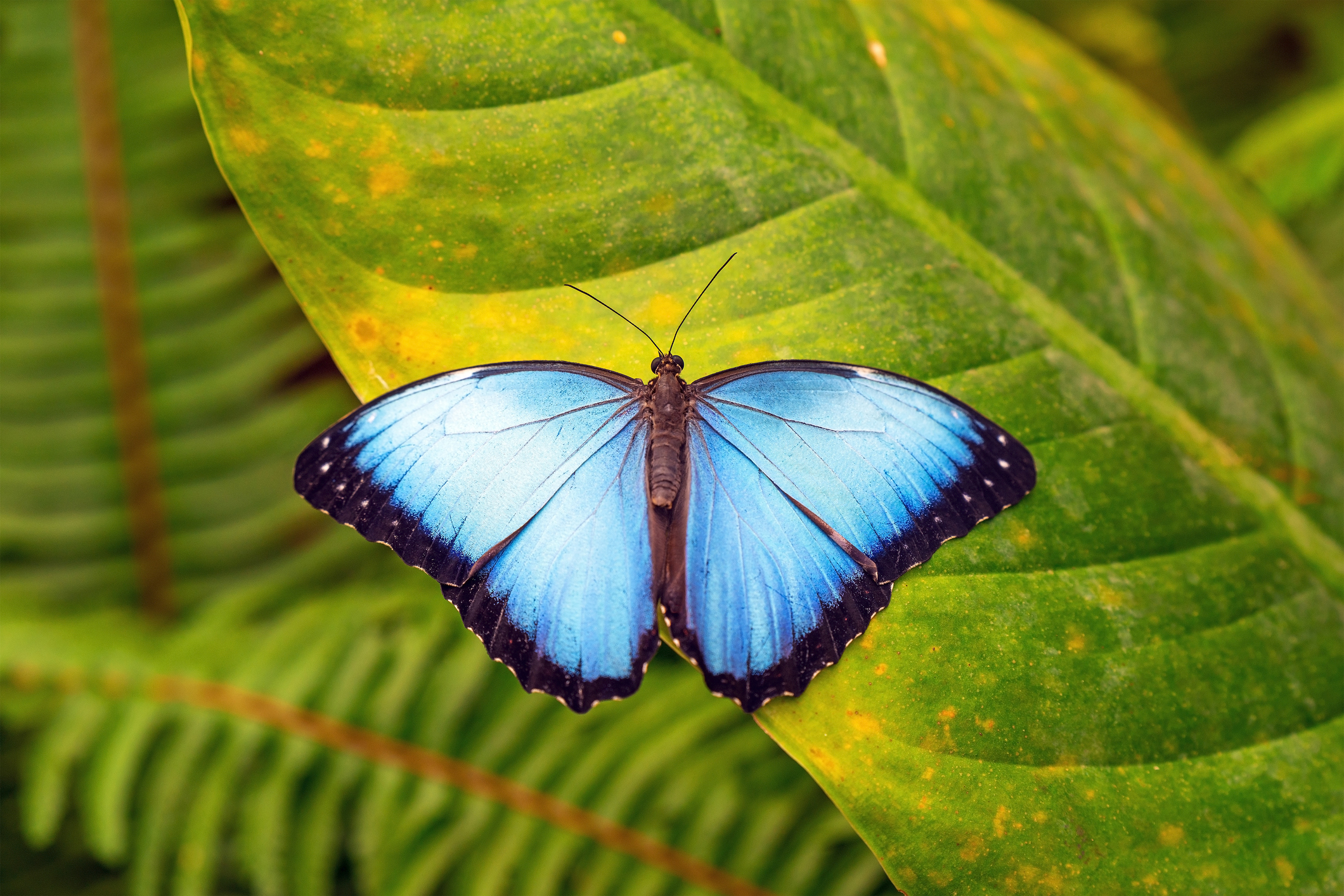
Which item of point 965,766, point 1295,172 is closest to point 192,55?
point 965,766

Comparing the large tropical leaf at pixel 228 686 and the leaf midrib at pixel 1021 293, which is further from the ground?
the leaf midrib at pixel 1021 293

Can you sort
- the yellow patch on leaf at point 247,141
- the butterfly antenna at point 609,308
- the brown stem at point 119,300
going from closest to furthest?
the yellow patch on leaf at point 247,141, the butterfly antenna at point 609,308, the brown stem at point 119,300

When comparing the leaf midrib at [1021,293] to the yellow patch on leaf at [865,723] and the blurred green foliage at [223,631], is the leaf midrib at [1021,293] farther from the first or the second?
the yellow patch on leaf at [865,723]

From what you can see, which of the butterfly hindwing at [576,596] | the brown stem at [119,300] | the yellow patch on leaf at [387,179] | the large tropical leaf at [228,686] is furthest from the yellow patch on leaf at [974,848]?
the brown stem at [119,300]

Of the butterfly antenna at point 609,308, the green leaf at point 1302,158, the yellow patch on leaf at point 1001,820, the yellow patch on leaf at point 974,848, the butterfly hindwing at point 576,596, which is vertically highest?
the green leaf at point 1302,158

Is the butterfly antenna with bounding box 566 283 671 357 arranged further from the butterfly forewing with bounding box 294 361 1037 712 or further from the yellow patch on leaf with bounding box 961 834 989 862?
the yellow patch on leaf with bounding box 961 834 989 862

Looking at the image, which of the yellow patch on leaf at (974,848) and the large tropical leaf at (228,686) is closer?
the yellow patch on leaf at (974,848)

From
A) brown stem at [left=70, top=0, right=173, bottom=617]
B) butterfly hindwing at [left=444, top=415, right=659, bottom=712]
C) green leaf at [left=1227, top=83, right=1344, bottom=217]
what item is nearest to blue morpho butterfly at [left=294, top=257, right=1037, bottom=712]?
butterfly hindwing at [left=444, top=415, right=659, bottom=712]
